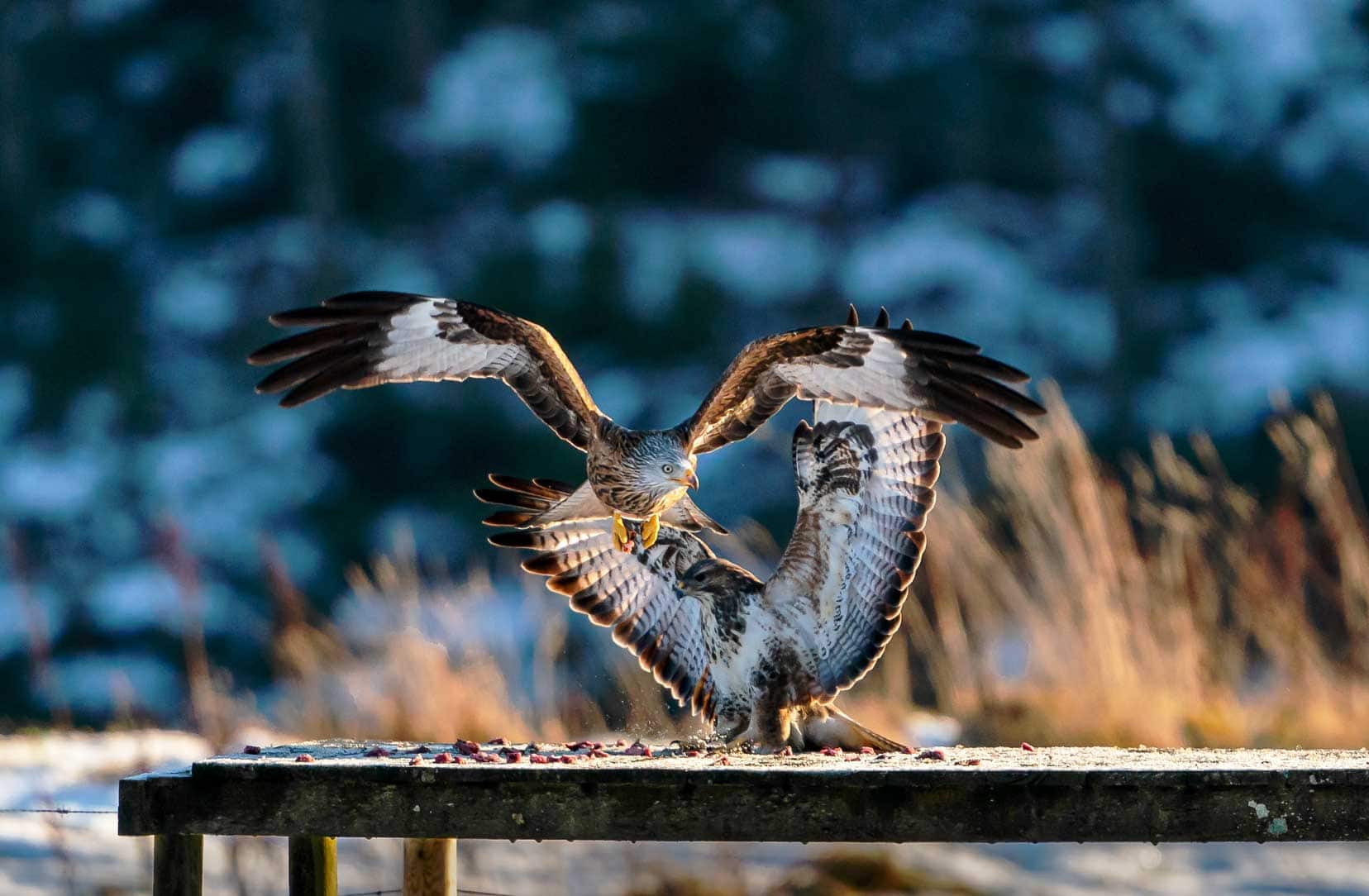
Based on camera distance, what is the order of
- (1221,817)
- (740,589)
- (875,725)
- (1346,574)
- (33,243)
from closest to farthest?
(1221,817) → (740,589) → (1346,574) → (875,725) → (33,243)

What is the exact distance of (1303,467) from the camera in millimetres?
4941

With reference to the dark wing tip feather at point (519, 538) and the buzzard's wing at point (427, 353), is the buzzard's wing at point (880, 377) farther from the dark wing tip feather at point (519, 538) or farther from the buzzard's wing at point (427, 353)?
the dark wing tip feather at point (519, 538)

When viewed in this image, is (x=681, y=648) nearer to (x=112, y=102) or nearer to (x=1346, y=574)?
(x=1346, y=574)

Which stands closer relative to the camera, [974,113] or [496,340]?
[496,340]

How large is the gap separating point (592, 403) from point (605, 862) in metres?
1.81

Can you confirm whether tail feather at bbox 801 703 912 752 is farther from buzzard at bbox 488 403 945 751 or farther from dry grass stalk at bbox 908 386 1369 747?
dry grass stalk at bbox 908 386 1369 747

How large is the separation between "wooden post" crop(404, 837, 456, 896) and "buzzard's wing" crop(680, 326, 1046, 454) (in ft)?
2.37

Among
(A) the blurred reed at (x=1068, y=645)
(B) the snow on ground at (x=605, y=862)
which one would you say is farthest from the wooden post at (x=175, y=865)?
(A) the blurred reed at (x=1068, y=645)

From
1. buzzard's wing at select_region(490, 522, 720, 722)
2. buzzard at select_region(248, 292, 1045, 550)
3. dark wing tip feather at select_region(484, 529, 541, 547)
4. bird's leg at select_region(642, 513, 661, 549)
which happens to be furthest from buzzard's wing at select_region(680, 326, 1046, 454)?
dark wing tip feather at select_region(484, 529, 541, 547)

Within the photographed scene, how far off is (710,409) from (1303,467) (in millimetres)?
2734

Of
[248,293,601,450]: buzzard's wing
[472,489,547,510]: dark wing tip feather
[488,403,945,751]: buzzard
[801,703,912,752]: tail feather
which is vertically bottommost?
[801,703,912,752]: tail feather

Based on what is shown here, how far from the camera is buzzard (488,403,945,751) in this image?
8.94ft

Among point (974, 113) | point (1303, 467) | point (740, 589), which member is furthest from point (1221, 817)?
point (974, 113)

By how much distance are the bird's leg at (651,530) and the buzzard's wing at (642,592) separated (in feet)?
0.56
